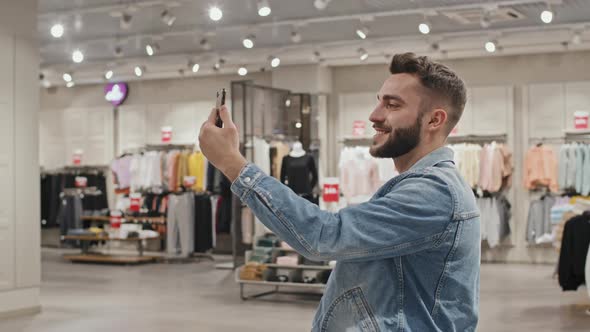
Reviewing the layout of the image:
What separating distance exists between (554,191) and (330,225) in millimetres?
12294

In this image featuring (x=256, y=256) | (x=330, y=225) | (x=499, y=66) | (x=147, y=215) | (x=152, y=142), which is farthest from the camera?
(x=152, y=142)

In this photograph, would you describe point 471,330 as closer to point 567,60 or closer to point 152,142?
point 567,60

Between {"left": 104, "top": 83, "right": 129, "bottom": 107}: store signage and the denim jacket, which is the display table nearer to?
{"left": 104, "top": 83, "right": 129, "bottom": 107}: store signage

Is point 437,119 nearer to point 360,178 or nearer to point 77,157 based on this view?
point 360,178

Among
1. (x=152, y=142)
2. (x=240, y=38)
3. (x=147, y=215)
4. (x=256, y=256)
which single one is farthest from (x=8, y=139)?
(x=152, y=142)

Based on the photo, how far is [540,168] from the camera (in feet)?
42.8

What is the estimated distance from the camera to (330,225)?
52.6 inches

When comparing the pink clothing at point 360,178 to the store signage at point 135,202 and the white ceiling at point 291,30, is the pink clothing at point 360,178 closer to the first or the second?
the white ceiling at point 291,30

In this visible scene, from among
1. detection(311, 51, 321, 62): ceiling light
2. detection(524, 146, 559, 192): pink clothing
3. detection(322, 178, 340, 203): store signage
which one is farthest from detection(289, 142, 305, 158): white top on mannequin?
detection(524, 146, 559, 192): pink clothing

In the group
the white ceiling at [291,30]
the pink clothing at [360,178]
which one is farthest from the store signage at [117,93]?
the pink clothing at [360,178]

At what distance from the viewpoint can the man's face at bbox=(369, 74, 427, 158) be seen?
4.89 feet

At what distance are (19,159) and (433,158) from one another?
747 cm

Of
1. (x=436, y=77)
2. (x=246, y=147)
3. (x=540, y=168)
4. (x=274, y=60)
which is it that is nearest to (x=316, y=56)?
(x=274, y=60)

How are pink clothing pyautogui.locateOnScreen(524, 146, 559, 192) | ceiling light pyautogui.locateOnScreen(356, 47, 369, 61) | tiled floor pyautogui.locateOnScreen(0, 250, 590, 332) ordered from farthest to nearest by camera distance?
pink clothing pyautogui.locateOnScreen(524, 146, 559, 192) < ceiling light pyautogui.locateOnScreen(356, 47, 369, 61) < tiled floor pyautogui.locateOnScreen(0, 250, 590, 332)
